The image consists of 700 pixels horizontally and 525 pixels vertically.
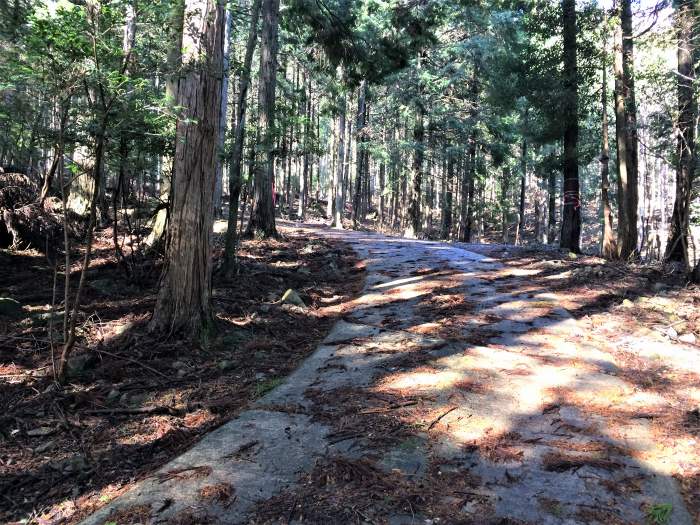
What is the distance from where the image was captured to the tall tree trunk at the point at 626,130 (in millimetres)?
11023

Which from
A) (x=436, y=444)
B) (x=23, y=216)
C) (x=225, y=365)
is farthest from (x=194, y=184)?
(x=23, y=216)

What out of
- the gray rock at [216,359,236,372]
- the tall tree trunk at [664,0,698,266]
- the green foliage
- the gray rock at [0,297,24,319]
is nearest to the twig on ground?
the green foliage

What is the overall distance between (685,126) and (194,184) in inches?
377

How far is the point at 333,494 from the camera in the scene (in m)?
2.76

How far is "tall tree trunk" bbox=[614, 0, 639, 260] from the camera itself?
11023mm

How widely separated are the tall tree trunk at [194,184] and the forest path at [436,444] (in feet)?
5.38

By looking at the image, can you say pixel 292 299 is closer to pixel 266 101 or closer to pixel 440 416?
pixel 440 416

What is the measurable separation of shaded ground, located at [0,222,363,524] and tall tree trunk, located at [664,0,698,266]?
6479 millimetres

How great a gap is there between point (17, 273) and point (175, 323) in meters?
4.37

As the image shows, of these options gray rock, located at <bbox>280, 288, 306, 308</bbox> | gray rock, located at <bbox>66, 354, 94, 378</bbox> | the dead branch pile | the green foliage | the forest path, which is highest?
the dead branch pile

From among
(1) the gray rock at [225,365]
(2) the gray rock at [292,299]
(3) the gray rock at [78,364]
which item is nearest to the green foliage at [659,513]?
(1) the gray rock at [225,365]

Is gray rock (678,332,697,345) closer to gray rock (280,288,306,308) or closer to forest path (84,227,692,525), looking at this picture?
forest path (84,227,692,525)

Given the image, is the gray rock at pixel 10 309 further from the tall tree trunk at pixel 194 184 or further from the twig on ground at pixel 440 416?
the twig on ground at pixel 440 416

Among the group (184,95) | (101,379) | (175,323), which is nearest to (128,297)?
(175,323)
